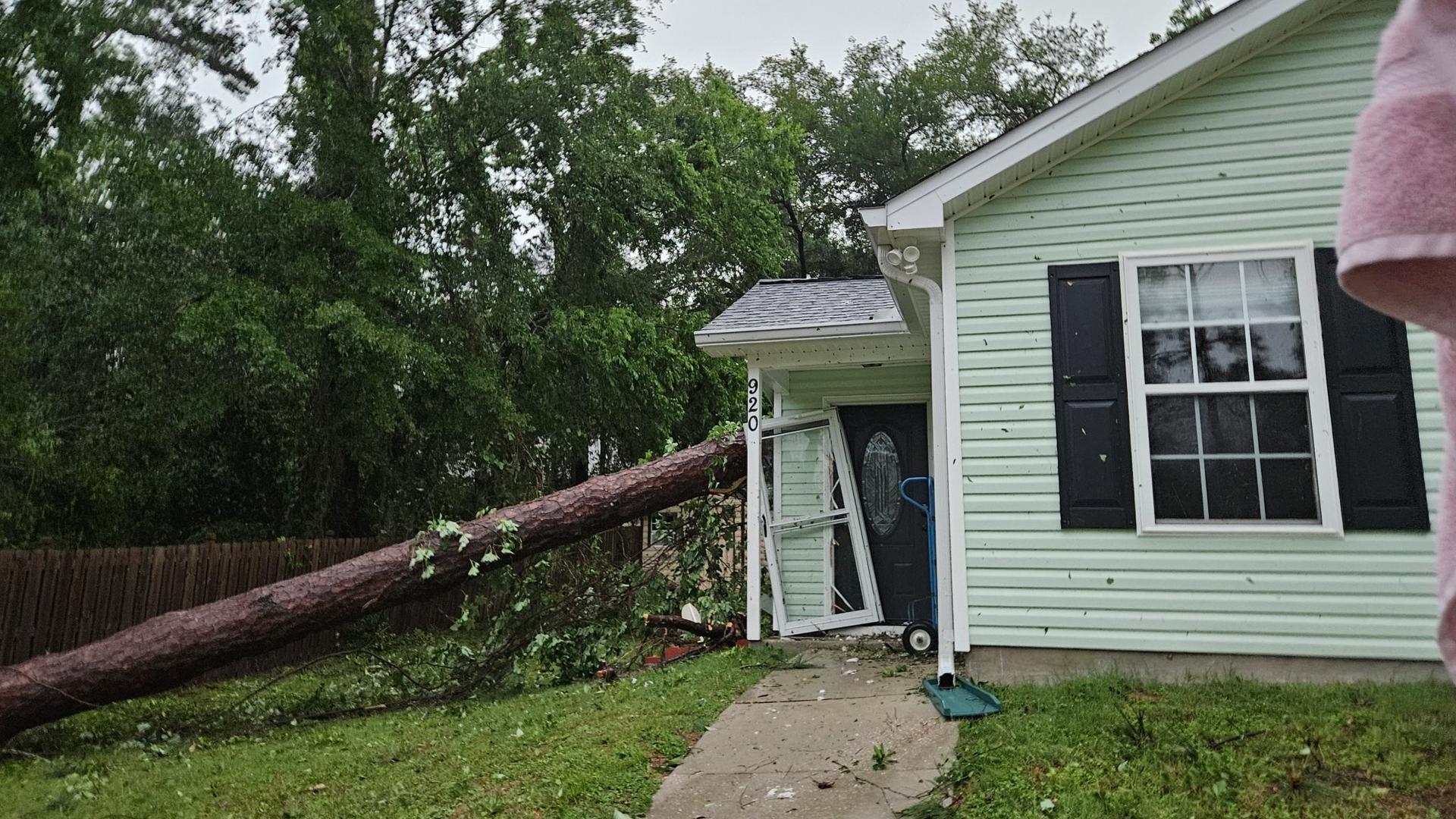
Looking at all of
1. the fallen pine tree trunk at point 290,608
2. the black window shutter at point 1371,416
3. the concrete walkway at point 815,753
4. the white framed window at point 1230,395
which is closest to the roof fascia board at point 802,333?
the fallen pine tree trunk at point 290,608

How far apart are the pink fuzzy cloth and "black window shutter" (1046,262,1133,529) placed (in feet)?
16.7

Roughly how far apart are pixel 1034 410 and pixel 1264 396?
133 cm

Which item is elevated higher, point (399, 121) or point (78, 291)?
point (399, 121)

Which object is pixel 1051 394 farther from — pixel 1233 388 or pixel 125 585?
pixel 125 585

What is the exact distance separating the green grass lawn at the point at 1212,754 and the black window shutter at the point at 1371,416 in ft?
3.30

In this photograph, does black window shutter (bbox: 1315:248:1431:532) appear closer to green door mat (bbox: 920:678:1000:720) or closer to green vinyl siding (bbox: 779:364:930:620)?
green door mat (bbox: 920:678:1000:720)

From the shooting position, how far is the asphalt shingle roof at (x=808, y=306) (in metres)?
8.23

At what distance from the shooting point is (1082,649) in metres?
5.73

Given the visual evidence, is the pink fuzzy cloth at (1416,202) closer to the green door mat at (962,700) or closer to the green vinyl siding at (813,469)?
the green door mat at (962,700)

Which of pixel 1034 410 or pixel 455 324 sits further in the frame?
pixel 455 324

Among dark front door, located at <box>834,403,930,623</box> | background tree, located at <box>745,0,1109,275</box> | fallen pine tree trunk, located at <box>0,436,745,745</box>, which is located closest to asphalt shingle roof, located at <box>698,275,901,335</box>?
dark front door, located at <box>834,403,930,623</box>

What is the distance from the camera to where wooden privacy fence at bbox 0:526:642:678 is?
835cm

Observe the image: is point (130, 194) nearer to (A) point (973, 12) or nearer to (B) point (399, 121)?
(B) point (399, 121)

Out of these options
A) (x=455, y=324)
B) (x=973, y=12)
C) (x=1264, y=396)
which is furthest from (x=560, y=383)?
(x=973, y=12)
